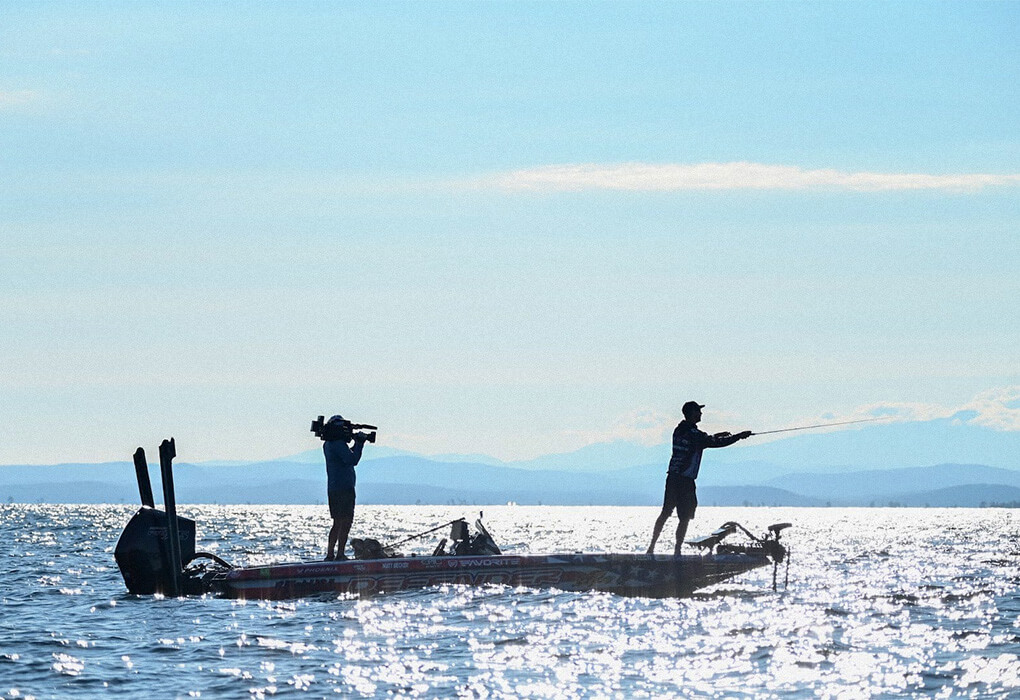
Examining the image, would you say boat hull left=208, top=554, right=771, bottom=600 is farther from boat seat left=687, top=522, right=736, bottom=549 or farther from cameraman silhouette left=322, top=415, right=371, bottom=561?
cameraman silhouette left=322, top=415, right=371, bottom=561

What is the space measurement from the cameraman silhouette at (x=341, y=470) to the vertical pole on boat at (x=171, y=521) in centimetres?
279

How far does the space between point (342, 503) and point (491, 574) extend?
312cm

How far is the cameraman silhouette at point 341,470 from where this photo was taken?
974 inches

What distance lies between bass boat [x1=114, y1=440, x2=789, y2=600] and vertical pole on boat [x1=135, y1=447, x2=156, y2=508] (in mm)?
24

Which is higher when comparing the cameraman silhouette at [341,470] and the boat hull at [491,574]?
the cameraman silhouette at [341,470]

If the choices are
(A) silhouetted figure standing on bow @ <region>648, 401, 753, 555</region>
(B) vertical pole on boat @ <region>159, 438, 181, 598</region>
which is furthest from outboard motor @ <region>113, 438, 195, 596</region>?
(A) silhouetted figure standing on bow @ <region>648, 401, 753, 555</region>

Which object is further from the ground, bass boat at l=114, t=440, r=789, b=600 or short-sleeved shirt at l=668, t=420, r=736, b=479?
short-sleeved shirt at l=668, t=420, r=736, b=479

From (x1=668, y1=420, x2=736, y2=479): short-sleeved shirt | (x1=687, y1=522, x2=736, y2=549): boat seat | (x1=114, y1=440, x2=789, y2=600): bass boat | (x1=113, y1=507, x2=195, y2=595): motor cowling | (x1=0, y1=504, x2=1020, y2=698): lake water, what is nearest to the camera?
(x1=0, y1=504, x2=1020, y2=698): lake water

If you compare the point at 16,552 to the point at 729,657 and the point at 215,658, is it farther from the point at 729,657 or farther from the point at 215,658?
the point at 729,657

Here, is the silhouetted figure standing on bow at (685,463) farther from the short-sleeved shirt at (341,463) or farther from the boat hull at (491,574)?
the short-sleeved shirt at (341,463)

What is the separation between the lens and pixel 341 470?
24750mm

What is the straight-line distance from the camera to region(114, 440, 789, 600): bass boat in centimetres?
2391

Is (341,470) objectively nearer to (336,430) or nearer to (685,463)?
(336,430)

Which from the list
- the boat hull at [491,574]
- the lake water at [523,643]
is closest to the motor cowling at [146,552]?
the lake water at [523,643]
